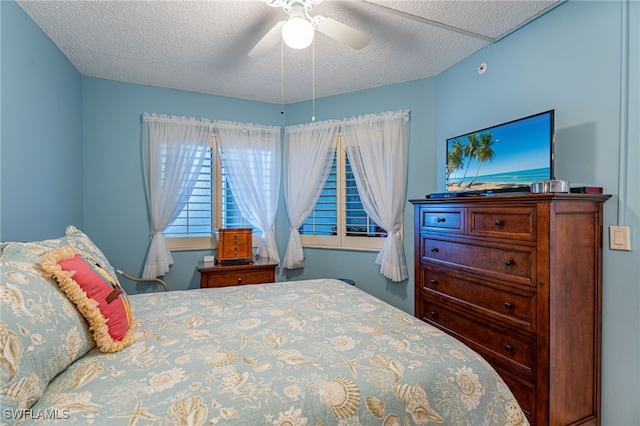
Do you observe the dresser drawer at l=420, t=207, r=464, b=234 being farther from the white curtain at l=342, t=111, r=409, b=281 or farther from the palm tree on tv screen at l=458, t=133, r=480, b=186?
the white curtain at l=342, t=111, r=409, b=281

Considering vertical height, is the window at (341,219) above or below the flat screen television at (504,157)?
below

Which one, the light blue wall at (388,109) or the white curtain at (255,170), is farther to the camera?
the white curtain at (255,170)

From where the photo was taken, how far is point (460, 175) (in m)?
2.38

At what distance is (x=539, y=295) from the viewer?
1500 mm

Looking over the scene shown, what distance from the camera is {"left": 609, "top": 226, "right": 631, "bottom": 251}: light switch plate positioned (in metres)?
1.57

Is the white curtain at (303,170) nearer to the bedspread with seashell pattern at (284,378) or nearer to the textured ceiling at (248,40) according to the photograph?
the textured ceiling at (248,40)

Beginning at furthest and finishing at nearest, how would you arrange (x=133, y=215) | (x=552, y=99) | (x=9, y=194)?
1. (x=133, y=215)
2. (x=552, y=99)
3. (x=9, y=194)

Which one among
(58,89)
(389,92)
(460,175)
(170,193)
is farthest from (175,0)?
(460,175)

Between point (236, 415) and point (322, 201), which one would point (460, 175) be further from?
point (236, 415)

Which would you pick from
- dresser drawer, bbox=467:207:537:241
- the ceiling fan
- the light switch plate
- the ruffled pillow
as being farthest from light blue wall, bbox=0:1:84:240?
the light switch plate

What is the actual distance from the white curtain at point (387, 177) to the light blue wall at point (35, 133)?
8.60 feet

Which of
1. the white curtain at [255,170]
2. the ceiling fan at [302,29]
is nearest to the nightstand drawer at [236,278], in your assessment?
the white curtain at [255,170]

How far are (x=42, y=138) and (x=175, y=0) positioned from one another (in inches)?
52.6

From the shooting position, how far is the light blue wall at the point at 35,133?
5.73 feet
